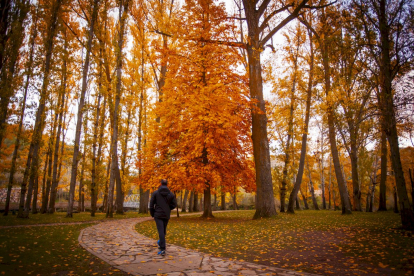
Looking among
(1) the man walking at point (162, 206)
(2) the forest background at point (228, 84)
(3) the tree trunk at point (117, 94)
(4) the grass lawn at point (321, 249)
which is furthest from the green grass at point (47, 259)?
(3) the tree trunk at point (117, 94)

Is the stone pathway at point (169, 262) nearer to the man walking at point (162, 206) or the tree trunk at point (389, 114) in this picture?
the man walking at point (162, 206)

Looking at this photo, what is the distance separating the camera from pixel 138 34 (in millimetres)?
20719

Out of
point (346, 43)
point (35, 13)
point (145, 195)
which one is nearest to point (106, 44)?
point (35, 13)

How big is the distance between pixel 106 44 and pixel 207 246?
61.2ft

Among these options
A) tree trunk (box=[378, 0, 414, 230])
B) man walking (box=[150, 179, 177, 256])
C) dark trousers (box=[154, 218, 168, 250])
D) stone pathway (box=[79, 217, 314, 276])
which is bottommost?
stone pathway (box=[79, 217, 314, 276])

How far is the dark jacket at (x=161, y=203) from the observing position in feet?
19.6

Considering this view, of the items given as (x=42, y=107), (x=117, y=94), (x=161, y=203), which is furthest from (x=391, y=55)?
(x=42, y=107)

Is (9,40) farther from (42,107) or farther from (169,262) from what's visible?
(169,262)

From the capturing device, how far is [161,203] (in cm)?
609

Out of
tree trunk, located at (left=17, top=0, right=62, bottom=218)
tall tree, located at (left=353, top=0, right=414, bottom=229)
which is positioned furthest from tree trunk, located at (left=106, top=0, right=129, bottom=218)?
tall tree, located at (left=353, top=0, right=414, bottom=229)

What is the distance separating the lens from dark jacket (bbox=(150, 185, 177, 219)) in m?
5.98

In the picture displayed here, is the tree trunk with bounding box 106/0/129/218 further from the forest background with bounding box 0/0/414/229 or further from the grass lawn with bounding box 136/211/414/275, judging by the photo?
the grass lawn with bounding box 136/211/414/275

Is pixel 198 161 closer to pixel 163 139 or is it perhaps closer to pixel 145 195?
pixel 163 139

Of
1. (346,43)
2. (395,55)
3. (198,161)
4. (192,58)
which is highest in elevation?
(192,58)
